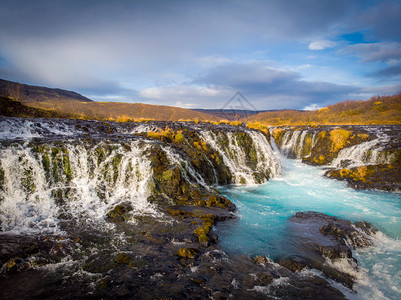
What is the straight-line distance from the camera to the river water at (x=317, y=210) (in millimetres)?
5188

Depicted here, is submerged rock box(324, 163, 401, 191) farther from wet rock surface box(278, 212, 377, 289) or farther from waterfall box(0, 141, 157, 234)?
waterfall box(0, 141, 157, 234)

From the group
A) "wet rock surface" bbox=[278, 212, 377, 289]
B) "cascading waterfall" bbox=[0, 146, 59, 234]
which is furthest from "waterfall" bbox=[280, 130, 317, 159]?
"cascading waterfall" bbox=[0, 146, 59, 234]

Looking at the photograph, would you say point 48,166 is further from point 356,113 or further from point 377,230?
point 356,113

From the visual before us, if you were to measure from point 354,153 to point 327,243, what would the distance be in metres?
15.3

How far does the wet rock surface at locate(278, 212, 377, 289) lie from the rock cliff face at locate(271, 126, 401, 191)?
733cm

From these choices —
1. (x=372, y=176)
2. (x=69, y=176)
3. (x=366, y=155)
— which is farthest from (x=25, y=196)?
(x=366, y=155)

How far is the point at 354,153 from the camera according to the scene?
17.8 meters

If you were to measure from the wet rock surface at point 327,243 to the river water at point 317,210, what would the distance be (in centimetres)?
20

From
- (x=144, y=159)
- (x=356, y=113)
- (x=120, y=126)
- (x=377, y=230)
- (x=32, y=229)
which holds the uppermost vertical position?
(x=356, y=113)

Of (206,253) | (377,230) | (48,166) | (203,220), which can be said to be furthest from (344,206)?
(48,166)

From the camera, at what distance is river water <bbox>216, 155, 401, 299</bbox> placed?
5188 mm

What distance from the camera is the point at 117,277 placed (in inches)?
183

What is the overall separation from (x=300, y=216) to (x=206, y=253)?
5.00 m

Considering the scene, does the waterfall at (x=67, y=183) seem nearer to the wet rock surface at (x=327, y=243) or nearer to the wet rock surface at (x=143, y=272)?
the wet rock surface at (x=143, y=272)
